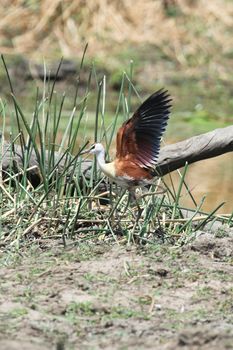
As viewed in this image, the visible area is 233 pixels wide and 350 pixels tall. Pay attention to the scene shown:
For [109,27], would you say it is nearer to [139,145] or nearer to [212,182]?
[212,182]

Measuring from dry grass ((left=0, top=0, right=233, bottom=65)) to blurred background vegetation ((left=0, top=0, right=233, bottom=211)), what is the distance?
0.01 meters

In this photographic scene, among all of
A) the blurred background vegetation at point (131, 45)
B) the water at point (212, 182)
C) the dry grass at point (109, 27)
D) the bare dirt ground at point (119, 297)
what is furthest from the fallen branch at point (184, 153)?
the dry grass at point (109, 27)

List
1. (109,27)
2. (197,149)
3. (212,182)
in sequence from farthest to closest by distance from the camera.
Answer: (109,27) → (212,182) → (197,149)

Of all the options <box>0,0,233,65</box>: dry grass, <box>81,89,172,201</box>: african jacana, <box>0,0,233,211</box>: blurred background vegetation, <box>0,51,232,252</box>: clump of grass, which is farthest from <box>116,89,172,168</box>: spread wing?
<box>0,0,233,65</box>: dry grass

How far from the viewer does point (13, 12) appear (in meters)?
12.3

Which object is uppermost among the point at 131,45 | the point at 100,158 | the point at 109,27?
the point at 100,158

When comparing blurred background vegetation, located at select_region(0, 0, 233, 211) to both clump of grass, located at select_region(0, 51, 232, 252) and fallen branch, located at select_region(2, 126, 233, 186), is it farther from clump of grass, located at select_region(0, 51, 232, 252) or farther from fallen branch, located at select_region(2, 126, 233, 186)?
clump of grass, located at select_region(0, 51, 232, 252)

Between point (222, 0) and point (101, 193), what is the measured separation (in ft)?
26.2

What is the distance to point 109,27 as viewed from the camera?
1233 centimetres

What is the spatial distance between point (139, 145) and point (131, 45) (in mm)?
7642

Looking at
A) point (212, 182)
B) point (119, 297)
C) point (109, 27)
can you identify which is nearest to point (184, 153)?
point (119, 297)

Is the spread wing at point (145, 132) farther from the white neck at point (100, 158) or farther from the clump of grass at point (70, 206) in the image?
the clump of grass at point (70, 206)

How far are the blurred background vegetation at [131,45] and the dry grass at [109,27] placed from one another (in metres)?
0.01

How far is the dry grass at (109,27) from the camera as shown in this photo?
1210 centimetres
